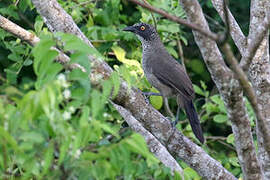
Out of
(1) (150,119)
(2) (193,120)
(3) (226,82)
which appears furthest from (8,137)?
(2) (193,120)

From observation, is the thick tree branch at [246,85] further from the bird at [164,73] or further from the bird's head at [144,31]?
the bird's head at [144,31]

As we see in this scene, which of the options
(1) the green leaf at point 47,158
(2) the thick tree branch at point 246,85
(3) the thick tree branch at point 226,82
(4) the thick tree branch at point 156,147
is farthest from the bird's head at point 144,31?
(1) the green leaf at point 47,158

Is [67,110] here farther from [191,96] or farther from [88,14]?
[88,14]

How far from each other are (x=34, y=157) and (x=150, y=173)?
83 cm

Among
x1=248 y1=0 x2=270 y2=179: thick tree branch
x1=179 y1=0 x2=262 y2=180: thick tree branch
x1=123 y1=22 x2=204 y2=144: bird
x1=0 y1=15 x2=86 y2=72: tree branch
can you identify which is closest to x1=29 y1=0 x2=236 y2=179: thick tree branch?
x1=0 y1=15 x2=86 y2=72: tree branch

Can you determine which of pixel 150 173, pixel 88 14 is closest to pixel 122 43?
pixel 88 14

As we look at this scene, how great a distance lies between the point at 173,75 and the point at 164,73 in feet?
0.34

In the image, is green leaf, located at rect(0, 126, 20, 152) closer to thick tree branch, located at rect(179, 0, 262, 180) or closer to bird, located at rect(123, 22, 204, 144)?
thick tree branch, located at rect(179, 0, 262, 180)

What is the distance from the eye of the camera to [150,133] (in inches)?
169

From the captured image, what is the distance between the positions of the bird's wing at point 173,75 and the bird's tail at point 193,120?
10 cm

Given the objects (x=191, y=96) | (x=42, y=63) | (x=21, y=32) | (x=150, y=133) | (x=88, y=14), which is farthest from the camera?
(x=88, y=14)

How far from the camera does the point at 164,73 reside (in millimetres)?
5453

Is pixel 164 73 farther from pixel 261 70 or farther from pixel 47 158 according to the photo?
pixel 47 158

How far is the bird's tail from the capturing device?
5.00 metres
